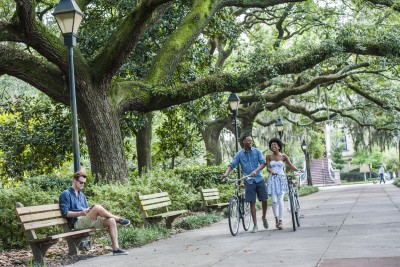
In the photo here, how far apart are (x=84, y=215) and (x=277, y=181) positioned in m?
4.04

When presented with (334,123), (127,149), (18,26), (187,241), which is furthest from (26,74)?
(334,123)

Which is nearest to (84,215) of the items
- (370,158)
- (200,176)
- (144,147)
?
(200,176)

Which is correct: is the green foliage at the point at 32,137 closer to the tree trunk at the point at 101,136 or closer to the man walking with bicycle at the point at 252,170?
the tree trunk at the point at 101,136

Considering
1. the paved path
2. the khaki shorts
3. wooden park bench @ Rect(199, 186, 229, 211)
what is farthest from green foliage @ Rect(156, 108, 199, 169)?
the khaki shorts

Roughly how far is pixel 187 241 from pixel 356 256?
4.01 metres

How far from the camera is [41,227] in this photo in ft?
27.9

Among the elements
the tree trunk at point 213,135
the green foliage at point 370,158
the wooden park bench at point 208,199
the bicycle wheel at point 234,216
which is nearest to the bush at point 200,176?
the wooden park bench at point 208,199

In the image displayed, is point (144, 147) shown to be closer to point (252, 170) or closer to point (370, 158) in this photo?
point (252, 170)

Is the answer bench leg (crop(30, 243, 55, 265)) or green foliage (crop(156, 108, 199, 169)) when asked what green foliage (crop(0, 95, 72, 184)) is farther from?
bench leg (crop(30, 243, 55, 265))

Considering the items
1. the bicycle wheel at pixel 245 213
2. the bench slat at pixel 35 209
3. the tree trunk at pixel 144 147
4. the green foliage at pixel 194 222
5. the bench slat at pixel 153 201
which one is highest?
the tree trunk at pixel 144 147

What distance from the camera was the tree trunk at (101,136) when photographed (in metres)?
14.1

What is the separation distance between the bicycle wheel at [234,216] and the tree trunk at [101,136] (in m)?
4.12

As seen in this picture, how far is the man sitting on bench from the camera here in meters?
8.63

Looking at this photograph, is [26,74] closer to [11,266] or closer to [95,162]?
[95,162]
